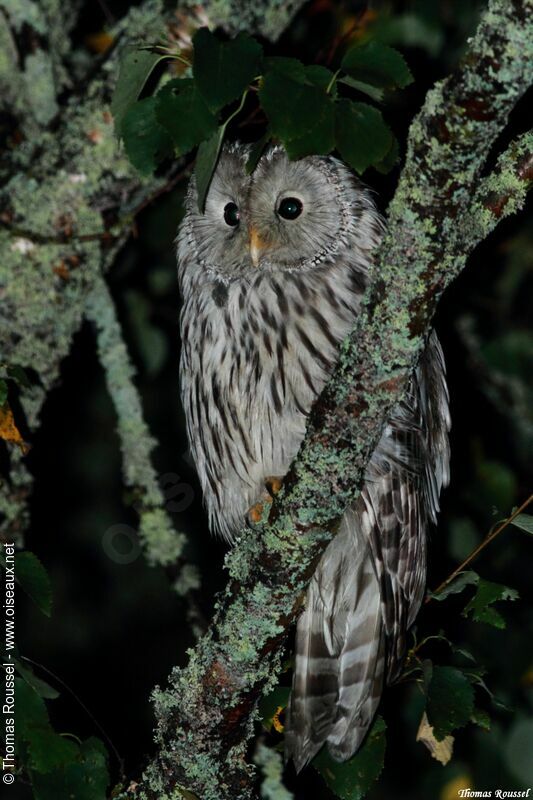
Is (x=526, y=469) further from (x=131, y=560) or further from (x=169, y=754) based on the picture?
(x=169, y=754)

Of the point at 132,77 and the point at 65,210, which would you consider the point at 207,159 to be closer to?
the point at 132,77

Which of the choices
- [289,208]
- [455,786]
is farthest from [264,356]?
[455,786]

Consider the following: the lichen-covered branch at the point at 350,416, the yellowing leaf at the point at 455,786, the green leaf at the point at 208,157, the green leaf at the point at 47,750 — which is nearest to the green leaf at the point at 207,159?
the green leaf at the point at 208,157

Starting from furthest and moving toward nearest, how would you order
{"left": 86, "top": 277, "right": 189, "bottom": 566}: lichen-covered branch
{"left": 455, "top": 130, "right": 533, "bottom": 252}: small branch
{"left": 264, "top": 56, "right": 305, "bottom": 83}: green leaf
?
{"left": 86, "top": 277, "right": 189, "bottom": 566}: lichen-covered branch, {"left": 264, "top": 56, "right": 305, "bottom": 83}: green leaf, {"left": 455, "top": 130, "right": 533, "bottom": 252}: small branch

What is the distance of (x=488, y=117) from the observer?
1516mm

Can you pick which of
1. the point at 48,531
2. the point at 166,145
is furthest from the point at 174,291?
the point at 166,145

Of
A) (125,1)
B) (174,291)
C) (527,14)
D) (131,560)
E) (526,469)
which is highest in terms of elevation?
(125,1)

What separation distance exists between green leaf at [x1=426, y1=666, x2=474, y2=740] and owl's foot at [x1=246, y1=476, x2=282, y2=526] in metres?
0.67

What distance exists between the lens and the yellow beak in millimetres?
2528

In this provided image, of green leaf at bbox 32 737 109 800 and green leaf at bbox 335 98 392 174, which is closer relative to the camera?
green leaf at bbox 335 98 392 174

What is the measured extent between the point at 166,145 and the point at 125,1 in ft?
6.72

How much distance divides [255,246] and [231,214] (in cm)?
17

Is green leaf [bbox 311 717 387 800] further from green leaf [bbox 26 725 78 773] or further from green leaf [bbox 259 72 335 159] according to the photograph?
green leaf [bbox 259 72 335 159]

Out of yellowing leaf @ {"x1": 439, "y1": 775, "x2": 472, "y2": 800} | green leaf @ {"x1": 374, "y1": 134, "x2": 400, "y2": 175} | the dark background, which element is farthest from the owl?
→ yellowing leaf @ {"x1": 439, "y1": 775, "x2": 472, "y2": 800}
